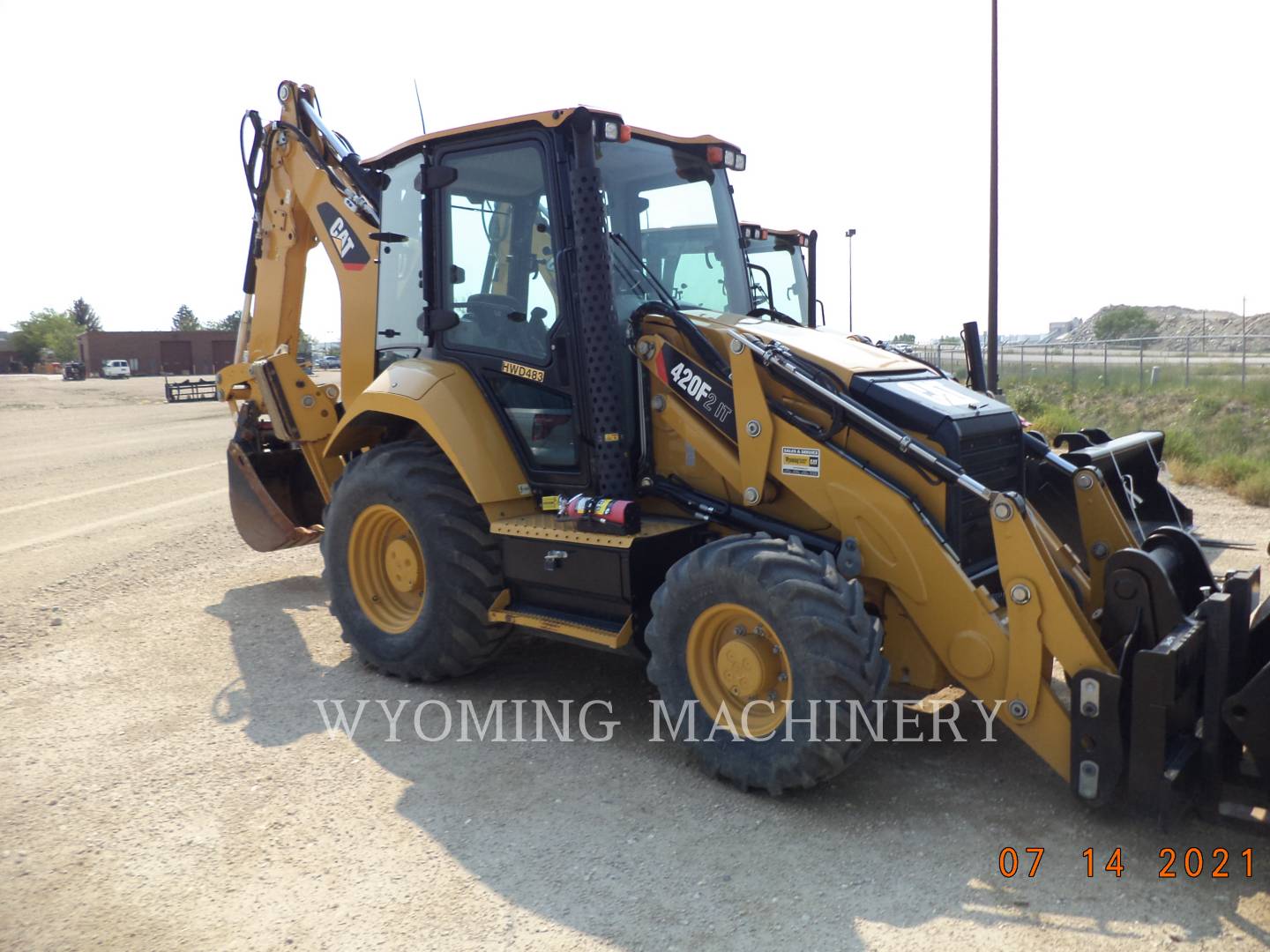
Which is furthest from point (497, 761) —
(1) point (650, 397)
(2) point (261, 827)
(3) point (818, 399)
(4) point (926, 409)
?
(4) point (926, 409)

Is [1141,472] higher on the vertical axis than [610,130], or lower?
lower

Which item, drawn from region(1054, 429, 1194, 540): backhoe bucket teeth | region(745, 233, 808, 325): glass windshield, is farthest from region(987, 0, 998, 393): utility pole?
region(1054, 429, 1194, 540): backhoe bucket teeth

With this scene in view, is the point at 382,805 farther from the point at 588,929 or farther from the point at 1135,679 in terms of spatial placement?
the point at 1135,679

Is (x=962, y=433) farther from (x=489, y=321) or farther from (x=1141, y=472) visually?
(x=489, y=321)

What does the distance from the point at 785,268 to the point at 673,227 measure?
632 centimetres

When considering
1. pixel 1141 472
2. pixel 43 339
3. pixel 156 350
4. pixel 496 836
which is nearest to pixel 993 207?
pixel 1141 472

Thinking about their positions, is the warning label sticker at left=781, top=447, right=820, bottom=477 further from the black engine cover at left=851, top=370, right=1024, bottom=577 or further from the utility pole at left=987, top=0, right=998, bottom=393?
the utility pole at left=987, top=0, right=998, bottom=393

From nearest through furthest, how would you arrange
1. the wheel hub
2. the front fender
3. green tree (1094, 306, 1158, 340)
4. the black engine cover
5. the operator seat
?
the black engine cover → the front fender → the operator seat → the wheel hub → green tree (1094, 306, 1158, 340)

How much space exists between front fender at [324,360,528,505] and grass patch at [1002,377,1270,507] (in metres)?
8.90

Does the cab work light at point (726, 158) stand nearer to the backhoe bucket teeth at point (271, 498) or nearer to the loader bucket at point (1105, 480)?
the loader bucket at point (1105, 480)

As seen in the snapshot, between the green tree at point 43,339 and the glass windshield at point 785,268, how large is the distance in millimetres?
89330

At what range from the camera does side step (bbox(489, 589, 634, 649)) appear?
4.53 meters

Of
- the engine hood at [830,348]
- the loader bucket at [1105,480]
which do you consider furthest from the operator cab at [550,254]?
the loader bucket at [1105,480]

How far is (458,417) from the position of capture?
203 inches
